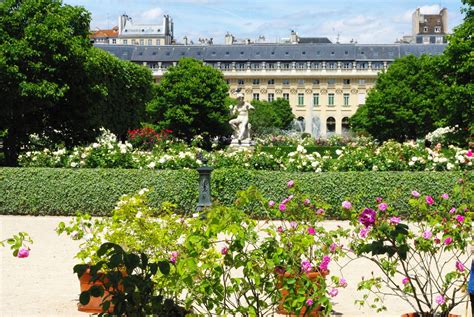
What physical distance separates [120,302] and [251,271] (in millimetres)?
799

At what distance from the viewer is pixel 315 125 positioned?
7738 cm

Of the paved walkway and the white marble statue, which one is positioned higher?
the white marble statue

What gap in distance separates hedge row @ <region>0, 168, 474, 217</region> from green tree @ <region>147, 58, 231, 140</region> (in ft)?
93.8

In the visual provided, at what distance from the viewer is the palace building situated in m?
72.1

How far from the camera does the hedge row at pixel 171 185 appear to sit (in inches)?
484

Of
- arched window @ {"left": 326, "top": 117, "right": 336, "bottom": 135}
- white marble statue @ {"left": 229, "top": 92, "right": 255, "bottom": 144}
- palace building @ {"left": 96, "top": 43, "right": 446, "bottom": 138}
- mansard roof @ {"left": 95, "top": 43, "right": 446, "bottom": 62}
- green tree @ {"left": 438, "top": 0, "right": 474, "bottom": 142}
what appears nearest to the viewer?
green tree @ {"left": 438, "top": 0, "right": 474, "bottom": 142}

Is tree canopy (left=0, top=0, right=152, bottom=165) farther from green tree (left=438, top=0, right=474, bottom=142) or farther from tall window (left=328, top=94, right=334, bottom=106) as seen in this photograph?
tall window (left=328, top=94, right=334, bottom=106)

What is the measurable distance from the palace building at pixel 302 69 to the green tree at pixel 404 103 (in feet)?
96.3

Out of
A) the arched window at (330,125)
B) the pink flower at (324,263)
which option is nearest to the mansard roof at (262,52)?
the arched window at (330,125)

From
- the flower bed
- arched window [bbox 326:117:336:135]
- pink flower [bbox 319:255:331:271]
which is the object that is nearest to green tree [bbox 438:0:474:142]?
the flower bed

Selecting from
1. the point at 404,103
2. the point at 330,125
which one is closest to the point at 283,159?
the point at 404,103

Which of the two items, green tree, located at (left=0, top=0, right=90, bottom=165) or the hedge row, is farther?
green tree, located at (left=0, top=0, right=90, bottom=165)

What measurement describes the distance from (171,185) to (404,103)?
29019mm

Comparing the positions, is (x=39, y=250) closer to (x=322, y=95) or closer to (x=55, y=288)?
(x=55, y=288)
